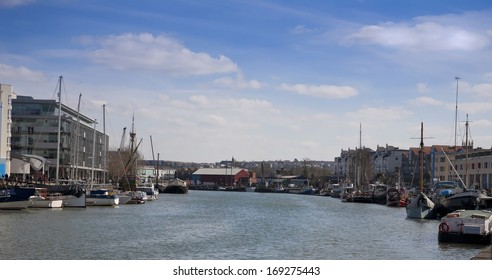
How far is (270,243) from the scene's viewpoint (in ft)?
77.9

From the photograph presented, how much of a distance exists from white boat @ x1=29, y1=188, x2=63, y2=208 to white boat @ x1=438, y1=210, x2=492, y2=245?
26.5 m

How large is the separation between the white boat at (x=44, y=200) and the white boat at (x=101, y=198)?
16.4 ft

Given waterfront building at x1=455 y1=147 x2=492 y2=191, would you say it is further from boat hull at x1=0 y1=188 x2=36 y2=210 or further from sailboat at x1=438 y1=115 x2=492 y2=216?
boat hull at x1=0 y1=188 x2=36 y2=210

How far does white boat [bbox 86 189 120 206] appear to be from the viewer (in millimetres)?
49809

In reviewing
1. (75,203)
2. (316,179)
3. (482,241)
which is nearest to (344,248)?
(482,241)

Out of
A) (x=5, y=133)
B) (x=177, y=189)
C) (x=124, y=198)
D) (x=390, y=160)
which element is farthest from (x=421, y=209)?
(x=390, y=160)

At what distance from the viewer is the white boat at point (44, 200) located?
140 ft

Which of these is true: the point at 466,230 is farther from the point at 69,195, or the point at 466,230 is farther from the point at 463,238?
the point at 69,195

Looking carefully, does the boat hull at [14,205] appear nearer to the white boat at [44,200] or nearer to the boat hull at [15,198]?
the boat hull at [15,198]

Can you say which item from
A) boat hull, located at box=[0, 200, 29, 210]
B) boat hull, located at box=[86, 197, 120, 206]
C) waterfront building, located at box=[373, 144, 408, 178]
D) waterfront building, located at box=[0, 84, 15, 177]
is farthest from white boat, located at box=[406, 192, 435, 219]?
waterfront building, located at box=[373, 144, 408, 178]

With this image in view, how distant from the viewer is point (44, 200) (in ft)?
142

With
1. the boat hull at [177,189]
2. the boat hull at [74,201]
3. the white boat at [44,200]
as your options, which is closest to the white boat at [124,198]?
the boat hull at [74,201]

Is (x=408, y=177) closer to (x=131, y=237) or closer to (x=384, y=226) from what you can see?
(x=384, y=226)
